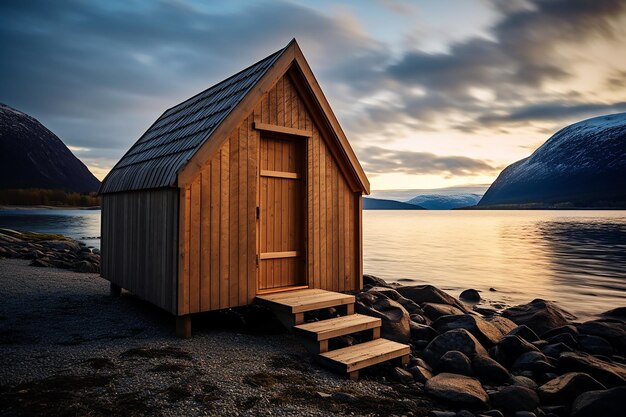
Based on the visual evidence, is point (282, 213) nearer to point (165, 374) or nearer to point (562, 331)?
point (165, 374)

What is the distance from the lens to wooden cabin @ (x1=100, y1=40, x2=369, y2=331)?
7.33 meters

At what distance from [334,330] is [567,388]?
362 cm

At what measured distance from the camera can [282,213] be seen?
8.93 m

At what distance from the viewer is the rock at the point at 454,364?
6980 mm

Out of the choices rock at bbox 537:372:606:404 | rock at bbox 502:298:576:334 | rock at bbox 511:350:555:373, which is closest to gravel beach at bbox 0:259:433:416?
rock at bbox 537:372:606:404

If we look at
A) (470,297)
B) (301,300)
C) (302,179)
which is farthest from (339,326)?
(470,297)

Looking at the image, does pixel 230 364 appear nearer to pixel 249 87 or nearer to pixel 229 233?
pixel 229 233

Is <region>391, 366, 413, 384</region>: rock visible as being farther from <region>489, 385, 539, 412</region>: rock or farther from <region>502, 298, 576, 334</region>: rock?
<region>502, 298, 576, 334</region>: rock

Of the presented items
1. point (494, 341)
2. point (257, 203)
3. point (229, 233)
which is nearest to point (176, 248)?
point (229, 233)

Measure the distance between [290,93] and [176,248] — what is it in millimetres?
4050

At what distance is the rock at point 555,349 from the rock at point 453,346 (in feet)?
5.84

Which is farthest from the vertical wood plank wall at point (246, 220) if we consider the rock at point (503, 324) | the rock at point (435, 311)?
the rock at point (503, 324)

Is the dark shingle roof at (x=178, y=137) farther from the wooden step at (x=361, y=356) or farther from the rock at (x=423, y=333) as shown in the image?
the rock at (x=423, y=333)

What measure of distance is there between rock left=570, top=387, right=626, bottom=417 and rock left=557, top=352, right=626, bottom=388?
4.48ft
